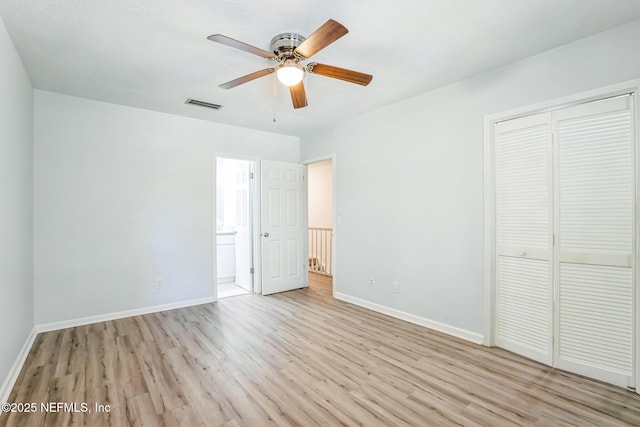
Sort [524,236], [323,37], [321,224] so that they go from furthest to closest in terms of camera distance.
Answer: [321,224] → [524,236] → [323,37]

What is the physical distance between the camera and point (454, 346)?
9.39 feet

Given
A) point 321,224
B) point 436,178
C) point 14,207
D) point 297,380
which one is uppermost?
point 436,178

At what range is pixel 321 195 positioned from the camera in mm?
7668

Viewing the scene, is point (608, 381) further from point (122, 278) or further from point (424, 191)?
point (122, 278)

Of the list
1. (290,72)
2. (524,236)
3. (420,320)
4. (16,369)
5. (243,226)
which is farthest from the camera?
(243,226)

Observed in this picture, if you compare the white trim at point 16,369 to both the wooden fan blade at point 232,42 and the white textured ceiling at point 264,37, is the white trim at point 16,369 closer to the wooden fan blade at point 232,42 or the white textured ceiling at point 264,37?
the white textured ceiling at point 264,37

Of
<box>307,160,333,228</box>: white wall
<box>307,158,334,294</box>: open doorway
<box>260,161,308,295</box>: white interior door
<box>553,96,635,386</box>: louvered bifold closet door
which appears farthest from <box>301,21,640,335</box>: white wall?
<box>307,160,333,228</box>: white wall

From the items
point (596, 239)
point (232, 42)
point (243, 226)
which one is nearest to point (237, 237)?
point (243, 226)

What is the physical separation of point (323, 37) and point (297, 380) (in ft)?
7.87

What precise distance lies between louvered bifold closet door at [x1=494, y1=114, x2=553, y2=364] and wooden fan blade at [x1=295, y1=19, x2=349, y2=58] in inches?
74.9

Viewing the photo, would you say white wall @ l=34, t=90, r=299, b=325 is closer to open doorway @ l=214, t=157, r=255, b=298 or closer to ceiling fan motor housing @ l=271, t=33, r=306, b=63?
open doorway @ l=214, t=157, r=255, b=298

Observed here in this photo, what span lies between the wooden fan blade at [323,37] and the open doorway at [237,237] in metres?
3.06

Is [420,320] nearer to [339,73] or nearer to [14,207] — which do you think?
[339,73]

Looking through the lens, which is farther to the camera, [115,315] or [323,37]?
[115,315]
